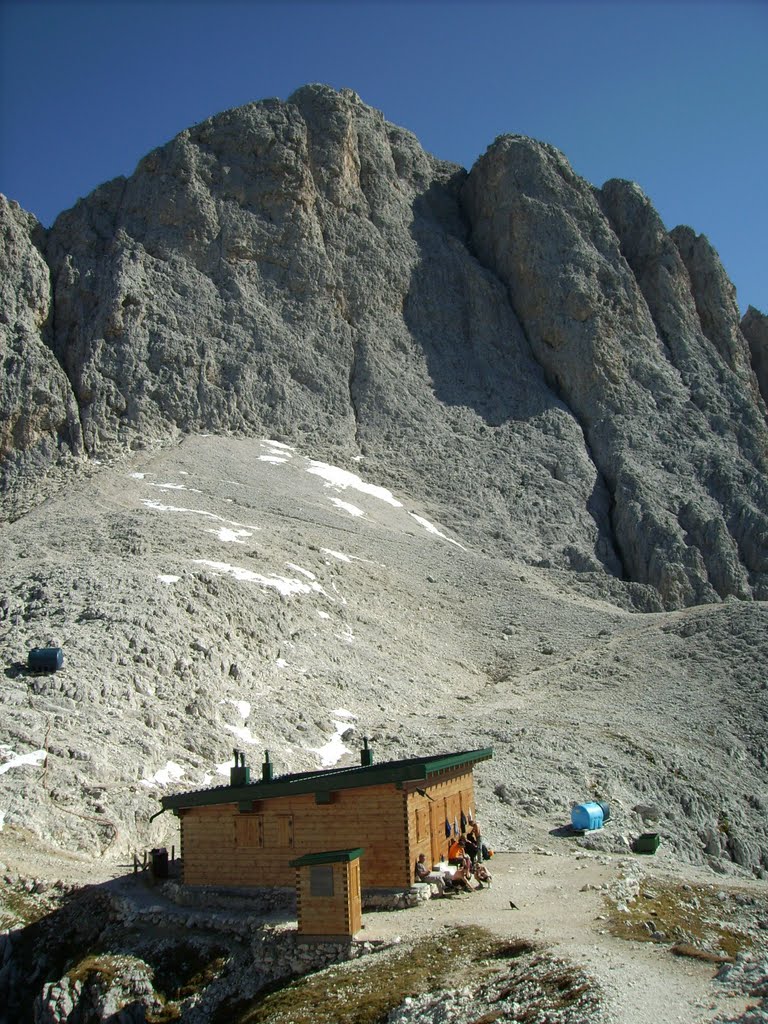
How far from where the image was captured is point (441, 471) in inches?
2618

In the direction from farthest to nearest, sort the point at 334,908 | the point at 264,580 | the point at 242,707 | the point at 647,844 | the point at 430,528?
the point at 430,528 < the point at 264,580 < the point at 242,707 < the point at 647,844 < the point at 334,908

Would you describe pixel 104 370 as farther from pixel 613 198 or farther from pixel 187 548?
pixel 613 198

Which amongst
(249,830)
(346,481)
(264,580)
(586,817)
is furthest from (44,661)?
(346,481)

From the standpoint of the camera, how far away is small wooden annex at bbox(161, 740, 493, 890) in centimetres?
1905

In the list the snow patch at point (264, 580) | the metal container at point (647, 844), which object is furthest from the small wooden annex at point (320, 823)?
the snow patch at point (264, 580)

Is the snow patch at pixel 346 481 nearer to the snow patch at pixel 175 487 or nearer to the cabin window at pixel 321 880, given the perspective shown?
the snow patch at pixel 175 487

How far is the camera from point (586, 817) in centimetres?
2602

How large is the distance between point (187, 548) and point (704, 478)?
135ft

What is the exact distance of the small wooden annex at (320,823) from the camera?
19.0 metres

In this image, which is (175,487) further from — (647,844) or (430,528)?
(647,844)

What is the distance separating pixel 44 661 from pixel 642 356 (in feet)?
196

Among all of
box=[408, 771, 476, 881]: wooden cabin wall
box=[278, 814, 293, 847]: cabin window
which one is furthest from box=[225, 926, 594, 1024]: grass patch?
box=[278, 814, 293, 847]: cabin window

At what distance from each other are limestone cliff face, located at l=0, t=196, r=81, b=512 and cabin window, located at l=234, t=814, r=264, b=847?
124 ft

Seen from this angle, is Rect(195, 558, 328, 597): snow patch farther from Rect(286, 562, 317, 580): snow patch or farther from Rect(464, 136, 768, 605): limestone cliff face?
Rect(464, 136, 768, 605): limestone cliff face
